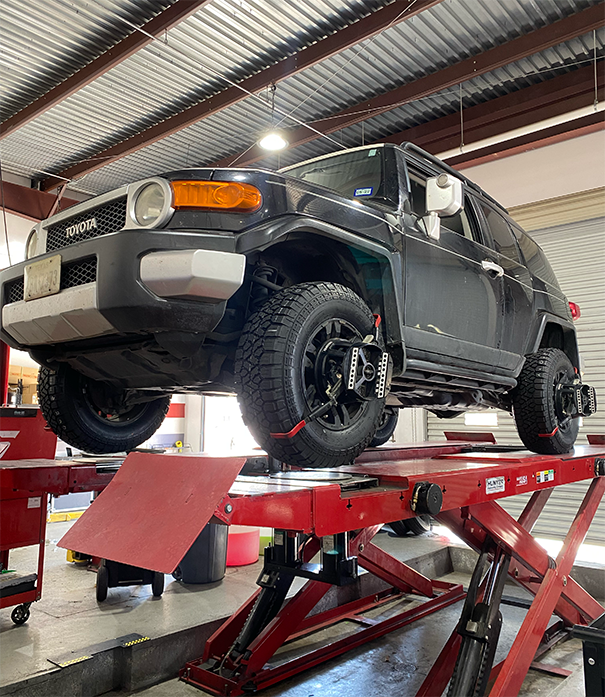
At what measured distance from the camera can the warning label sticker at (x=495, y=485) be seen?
254 cm

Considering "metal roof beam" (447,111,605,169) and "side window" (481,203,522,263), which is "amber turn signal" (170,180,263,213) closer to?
"side window" (481,203,522,263)

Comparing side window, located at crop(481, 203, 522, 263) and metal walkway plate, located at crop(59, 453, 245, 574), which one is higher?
side window, located at crop(481, 203, 522, 263)

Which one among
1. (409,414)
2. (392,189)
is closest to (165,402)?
(392,189)

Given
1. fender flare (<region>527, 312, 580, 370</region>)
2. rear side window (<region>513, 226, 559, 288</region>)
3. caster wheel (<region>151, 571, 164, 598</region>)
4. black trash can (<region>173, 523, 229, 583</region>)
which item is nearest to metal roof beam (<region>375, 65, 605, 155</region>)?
rear side window (<region>513, 226, 559, 288</region>)

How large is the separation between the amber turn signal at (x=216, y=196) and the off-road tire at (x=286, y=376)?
0.33 m

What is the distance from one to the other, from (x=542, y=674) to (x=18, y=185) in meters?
7.92

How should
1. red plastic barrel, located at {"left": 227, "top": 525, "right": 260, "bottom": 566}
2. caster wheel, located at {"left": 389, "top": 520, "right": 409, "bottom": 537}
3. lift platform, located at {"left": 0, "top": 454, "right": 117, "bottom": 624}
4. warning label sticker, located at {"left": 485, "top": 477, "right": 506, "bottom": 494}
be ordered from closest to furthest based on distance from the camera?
warning label sticker, located at {"left": 485, "top": 477, "right": 506, "bottom": 494}
lift platform, located at {"left": 0, "top": 454, "right": 117, "bottom": 624}
red plastic barrel, located at {"left": 227, "top": 525, "right": 260, "bottom": 566}
caster wheel, located at {"left": 389, "top": 520, "right": 409, "bottom": 537}

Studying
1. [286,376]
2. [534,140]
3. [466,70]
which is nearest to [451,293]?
[286,376]

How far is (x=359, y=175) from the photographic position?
2.89 m

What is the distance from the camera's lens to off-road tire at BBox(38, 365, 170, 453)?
8.63ft

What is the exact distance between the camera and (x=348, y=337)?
86.8 inches

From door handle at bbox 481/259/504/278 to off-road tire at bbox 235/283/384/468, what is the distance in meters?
1.29

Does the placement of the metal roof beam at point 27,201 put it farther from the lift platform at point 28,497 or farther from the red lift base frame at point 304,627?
the red lift base frame at point 304,627

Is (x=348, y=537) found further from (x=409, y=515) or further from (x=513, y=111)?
(x=513, y=111)
